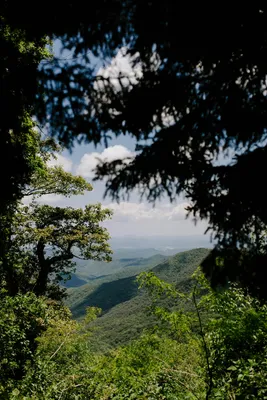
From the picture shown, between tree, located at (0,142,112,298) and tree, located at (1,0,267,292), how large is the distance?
13.9 meters

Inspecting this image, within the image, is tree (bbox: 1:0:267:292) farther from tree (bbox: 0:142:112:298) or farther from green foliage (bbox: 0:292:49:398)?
tree (bbox: 0:142:112:298)

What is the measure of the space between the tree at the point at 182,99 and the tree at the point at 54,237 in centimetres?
1392

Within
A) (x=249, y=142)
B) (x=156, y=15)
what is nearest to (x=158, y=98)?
(x=156, y=15)

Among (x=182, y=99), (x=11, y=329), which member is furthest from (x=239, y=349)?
(x=11, y=329)

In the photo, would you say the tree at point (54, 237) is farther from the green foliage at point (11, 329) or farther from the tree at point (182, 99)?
the tree at point (182, 99)

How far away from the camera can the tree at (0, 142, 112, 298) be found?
58.9 feet

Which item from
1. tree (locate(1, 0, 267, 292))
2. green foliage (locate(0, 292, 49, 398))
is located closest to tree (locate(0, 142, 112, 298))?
green foliage (locate(0, 292, 49, 398))

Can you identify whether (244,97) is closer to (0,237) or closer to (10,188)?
(10,188)

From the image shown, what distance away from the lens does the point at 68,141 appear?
13.3 feet

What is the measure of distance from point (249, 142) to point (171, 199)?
1198 millimetres

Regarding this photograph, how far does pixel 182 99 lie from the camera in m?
3.63

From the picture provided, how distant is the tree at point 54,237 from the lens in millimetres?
17938

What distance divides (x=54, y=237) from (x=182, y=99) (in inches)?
666

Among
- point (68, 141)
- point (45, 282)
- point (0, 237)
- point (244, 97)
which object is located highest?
point (244, 97)
